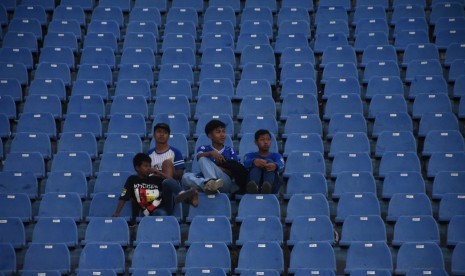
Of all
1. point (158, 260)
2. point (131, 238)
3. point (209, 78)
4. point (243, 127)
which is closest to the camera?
point (158, 260)

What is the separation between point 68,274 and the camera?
9.41 metres

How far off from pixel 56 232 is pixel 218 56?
13.1 ft

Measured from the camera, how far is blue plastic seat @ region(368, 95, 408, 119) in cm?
1175

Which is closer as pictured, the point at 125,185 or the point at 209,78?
the point at 125,185

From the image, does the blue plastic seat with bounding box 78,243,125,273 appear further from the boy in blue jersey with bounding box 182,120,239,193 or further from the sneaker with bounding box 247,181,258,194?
the sneaker with bounding box 247,181,258,194

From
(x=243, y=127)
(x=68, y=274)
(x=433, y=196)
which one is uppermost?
(x=243, y=127)

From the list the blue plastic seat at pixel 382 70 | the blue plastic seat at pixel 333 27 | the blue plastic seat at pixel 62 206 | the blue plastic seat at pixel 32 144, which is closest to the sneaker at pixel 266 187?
the blue plastic seat at pixel 62 206

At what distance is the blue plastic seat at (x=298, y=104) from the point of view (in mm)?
11836

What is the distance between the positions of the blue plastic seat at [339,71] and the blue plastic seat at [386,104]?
65 cm

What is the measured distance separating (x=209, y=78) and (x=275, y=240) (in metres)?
3.20

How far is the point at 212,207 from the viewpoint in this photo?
33.1 feet

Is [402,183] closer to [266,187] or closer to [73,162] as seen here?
[266,187]

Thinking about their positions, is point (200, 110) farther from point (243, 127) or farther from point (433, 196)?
point (433, 196)

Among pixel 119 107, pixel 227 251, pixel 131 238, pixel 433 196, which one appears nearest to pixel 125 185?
pixel 131 238
